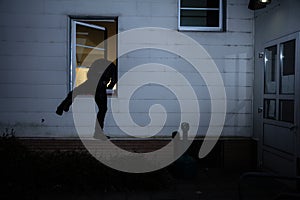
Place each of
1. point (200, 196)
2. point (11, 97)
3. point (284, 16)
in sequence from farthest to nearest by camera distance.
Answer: point (11, 97)
point (284, 16)
point (200, 196)

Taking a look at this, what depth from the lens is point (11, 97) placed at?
7875 millimetres

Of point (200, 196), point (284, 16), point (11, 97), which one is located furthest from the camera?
point (11, 97)

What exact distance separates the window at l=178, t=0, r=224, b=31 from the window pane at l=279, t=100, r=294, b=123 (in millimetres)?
2396

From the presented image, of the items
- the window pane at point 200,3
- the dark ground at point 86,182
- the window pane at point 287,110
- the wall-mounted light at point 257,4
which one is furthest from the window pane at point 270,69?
the dark ground at point 86,182

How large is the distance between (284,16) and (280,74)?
3.59 ft

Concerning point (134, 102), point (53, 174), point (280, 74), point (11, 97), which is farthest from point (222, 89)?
point (11, 97)

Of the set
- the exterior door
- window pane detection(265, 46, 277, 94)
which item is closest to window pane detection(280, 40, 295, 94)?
window pane detection(265, 46, 277, 94)

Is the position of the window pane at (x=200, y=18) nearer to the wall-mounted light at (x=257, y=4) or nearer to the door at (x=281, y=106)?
the wall-mounted light at (x=257, y=4)

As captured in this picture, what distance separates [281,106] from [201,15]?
2.83 meters

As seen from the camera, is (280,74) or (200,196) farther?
(280,74)

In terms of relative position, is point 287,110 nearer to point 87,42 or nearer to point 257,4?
point 257,4

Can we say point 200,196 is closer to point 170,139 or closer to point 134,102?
point 170,139

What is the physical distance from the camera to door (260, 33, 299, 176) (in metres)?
6.41

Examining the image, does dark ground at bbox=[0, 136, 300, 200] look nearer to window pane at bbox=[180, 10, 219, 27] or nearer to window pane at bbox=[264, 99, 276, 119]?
window pane at bbox=[264, 99, 276, 119]
